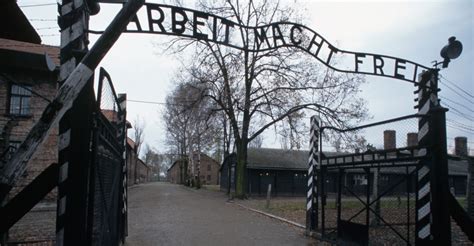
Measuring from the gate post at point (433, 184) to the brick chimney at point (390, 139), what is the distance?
140 centimetres

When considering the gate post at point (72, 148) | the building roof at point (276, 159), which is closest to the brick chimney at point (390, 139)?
the gate post at point (72, 148)

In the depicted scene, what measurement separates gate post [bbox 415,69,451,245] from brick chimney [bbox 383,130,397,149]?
1.40 meters

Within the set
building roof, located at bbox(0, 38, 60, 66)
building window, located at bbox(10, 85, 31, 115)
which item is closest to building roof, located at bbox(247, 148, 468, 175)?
building window, located at bbox(10, 85, 31, 115)

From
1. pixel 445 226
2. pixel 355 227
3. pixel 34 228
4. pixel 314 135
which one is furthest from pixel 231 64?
pixel 445 226

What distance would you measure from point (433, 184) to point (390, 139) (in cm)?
253

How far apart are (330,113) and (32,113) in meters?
16.8

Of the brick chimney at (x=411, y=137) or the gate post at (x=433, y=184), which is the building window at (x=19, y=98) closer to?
the brick chimney at (x=411, y=137)

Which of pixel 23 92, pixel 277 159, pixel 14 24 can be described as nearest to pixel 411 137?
pixel 14 24

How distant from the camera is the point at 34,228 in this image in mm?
12680

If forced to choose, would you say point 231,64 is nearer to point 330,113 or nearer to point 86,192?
point 330,113

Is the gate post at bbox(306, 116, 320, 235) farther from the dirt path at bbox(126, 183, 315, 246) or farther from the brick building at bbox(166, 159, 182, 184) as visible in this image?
the brick building at bbox(166, 159, 182, 184)

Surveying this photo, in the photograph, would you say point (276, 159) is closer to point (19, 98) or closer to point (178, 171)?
point (19, 98)

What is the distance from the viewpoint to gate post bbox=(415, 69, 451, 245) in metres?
6.57

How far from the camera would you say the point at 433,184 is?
6.79m
